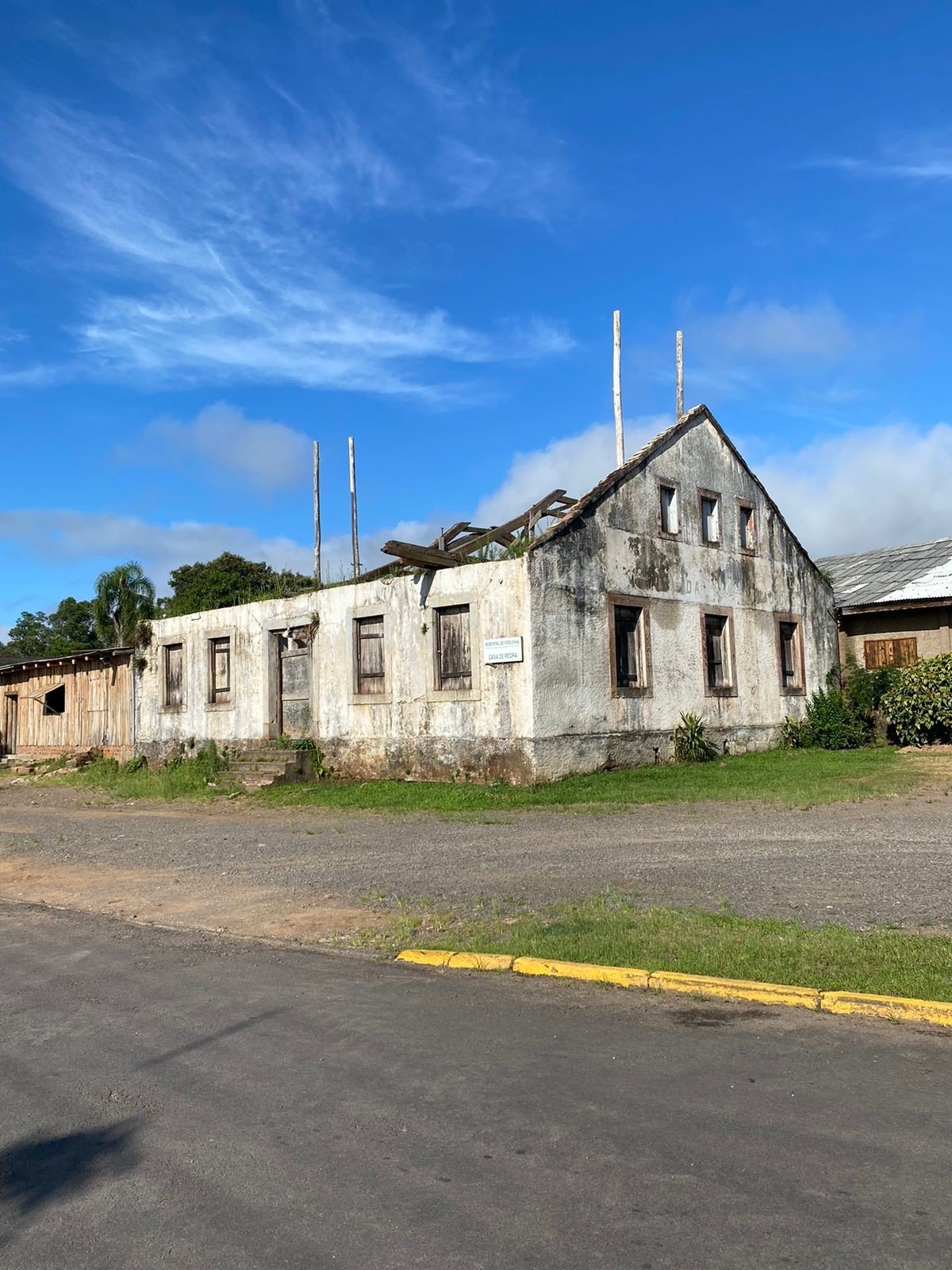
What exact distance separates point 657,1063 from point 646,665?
49.5ft

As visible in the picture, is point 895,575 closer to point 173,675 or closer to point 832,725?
point 832,725

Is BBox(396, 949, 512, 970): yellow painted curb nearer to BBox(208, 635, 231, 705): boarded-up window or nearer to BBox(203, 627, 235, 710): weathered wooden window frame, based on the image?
BBox(203, 627, 235, 710): weathered wooden window frame

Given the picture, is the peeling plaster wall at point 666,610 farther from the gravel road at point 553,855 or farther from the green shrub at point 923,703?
the gravel road at point 553,855

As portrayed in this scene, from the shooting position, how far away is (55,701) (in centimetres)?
2898

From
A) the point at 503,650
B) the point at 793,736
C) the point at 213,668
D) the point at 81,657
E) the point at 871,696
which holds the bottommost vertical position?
the point at 793,736

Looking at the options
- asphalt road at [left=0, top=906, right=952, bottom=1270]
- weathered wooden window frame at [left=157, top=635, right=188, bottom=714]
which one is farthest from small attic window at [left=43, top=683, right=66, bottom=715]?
asphalt road at [left=0, top=906, right=952, bottom=1270]

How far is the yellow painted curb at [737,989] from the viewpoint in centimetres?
579

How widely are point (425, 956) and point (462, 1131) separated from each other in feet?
9.40

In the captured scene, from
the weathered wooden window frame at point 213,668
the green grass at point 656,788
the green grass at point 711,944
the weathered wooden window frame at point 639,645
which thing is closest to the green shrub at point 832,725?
the green grass at point 656,788

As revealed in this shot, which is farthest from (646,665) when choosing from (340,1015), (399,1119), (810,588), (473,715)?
(399,1119)

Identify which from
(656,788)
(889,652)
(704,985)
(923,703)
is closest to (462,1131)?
(704,985)

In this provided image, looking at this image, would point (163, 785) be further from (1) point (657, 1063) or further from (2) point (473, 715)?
(1) point (657, 1063)

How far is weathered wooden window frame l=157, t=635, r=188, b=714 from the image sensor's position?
24234 millimetres

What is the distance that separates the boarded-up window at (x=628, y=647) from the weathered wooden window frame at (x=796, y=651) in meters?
5.44
